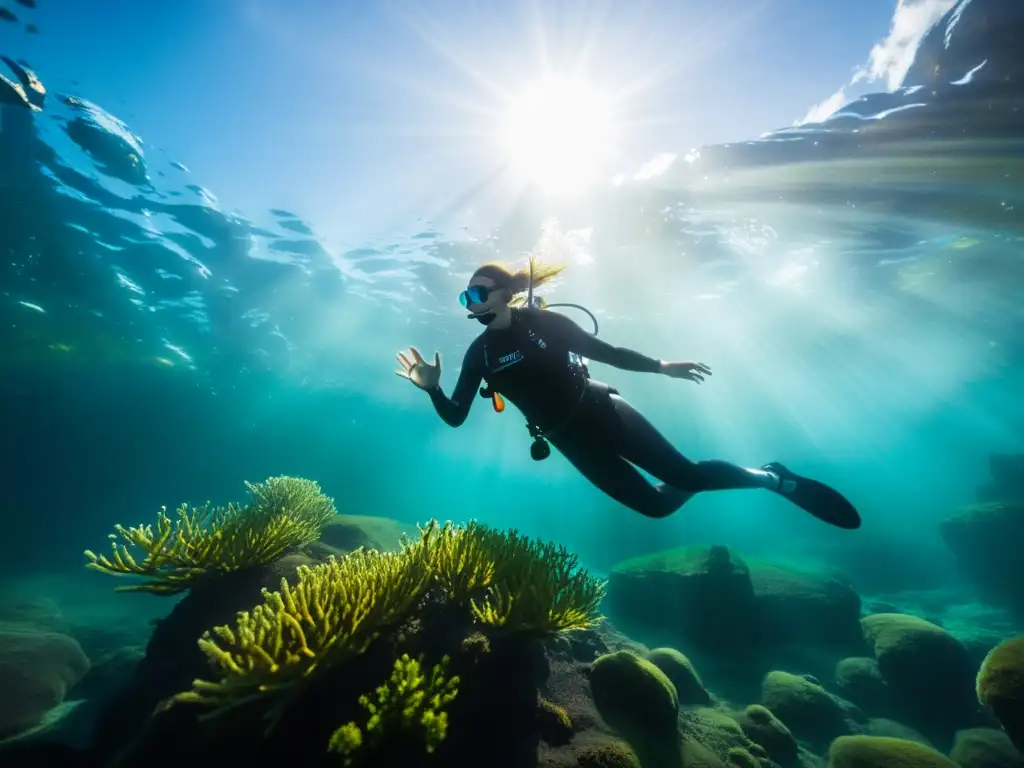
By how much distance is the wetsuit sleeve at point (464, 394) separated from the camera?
491 centimetres

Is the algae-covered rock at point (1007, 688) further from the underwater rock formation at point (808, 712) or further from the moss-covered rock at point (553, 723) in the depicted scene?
the moss-covered rock at point (553, 723)

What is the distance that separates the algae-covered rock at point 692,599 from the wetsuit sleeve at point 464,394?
1254 centimetres

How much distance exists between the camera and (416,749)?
2.72 meters

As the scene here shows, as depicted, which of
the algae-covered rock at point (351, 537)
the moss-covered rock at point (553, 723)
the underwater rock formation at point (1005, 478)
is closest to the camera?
the moss-covered rock at point (553, 723)

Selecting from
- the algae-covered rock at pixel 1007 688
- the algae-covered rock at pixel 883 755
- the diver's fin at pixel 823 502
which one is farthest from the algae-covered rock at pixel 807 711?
the diver's fin at pixel 823 502

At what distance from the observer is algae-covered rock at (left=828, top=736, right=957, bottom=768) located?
524 cm

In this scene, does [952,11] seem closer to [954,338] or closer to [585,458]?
[585,458]

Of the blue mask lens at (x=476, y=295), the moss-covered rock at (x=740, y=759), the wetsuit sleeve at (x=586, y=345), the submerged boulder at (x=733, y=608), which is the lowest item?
the moss-covered rock at (x=740, y=759)

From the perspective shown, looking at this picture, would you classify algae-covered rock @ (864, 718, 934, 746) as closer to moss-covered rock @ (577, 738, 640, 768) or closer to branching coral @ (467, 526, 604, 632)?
moss-covered rock @ (577, 738, 640, 768)

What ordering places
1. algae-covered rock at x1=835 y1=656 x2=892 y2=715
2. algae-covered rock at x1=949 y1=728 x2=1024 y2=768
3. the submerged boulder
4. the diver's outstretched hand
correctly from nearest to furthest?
the diver's outstretched hand
algae-covered rock at x1=949 y1=728 x2=1024 y2=768
algae-covered rock at x1=835 y1=656 x2=892 y2=715
the submerged boulder

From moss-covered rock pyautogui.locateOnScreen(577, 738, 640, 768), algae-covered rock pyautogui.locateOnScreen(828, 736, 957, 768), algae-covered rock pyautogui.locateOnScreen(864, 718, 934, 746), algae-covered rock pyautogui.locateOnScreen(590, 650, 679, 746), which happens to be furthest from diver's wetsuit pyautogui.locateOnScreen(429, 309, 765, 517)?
algae-covered rock pyautogui.locateOnScreen(864, 718, 934, 746)

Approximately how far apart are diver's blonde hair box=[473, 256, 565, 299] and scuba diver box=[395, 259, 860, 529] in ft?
0.04

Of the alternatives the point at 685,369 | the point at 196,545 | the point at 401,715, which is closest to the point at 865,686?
the point at 685,369

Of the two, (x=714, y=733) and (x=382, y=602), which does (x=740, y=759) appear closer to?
(x=714, y=733)
